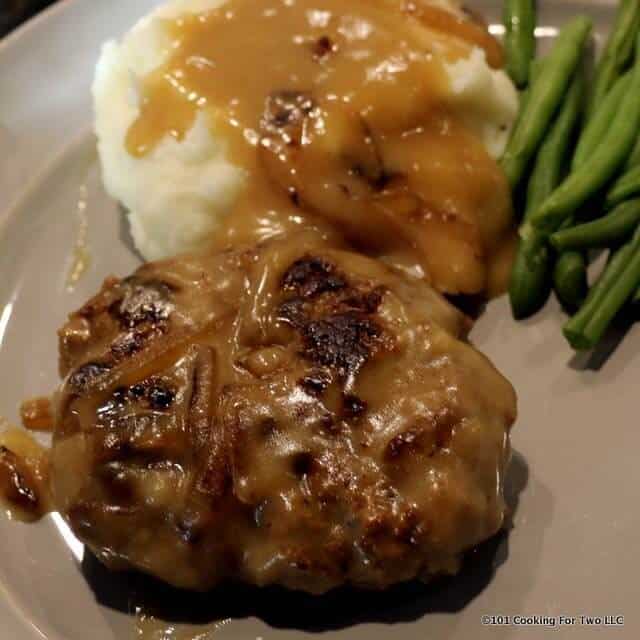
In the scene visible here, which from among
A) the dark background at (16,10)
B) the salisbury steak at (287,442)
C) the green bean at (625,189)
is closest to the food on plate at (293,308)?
the salisbury steak at (287,442)

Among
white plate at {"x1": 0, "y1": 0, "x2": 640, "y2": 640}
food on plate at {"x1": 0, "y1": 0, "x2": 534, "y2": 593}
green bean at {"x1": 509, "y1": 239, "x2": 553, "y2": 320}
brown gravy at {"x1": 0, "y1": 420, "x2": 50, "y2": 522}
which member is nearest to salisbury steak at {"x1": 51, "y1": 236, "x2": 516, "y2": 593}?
food on plate at {"x1": 0, "y1": 0, "x2": 534, "y2": 593}

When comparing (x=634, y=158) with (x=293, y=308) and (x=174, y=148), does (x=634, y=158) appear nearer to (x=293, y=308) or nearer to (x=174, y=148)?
(x=293, y=308)

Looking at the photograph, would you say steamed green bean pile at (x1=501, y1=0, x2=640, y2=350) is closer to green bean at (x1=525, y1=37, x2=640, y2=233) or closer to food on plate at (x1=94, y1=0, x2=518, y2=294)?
green bean at (x1=525, y1=37, x2=640, y2=233)

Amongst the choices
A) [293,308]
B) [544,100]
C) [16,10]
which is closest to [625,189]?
[544,100]

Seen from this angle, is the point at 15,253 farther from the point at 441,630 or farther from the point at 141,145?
the point at 441,630

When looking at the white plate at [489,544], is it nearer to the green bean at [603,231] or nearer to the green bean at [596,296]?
the green bean at [596,296]
